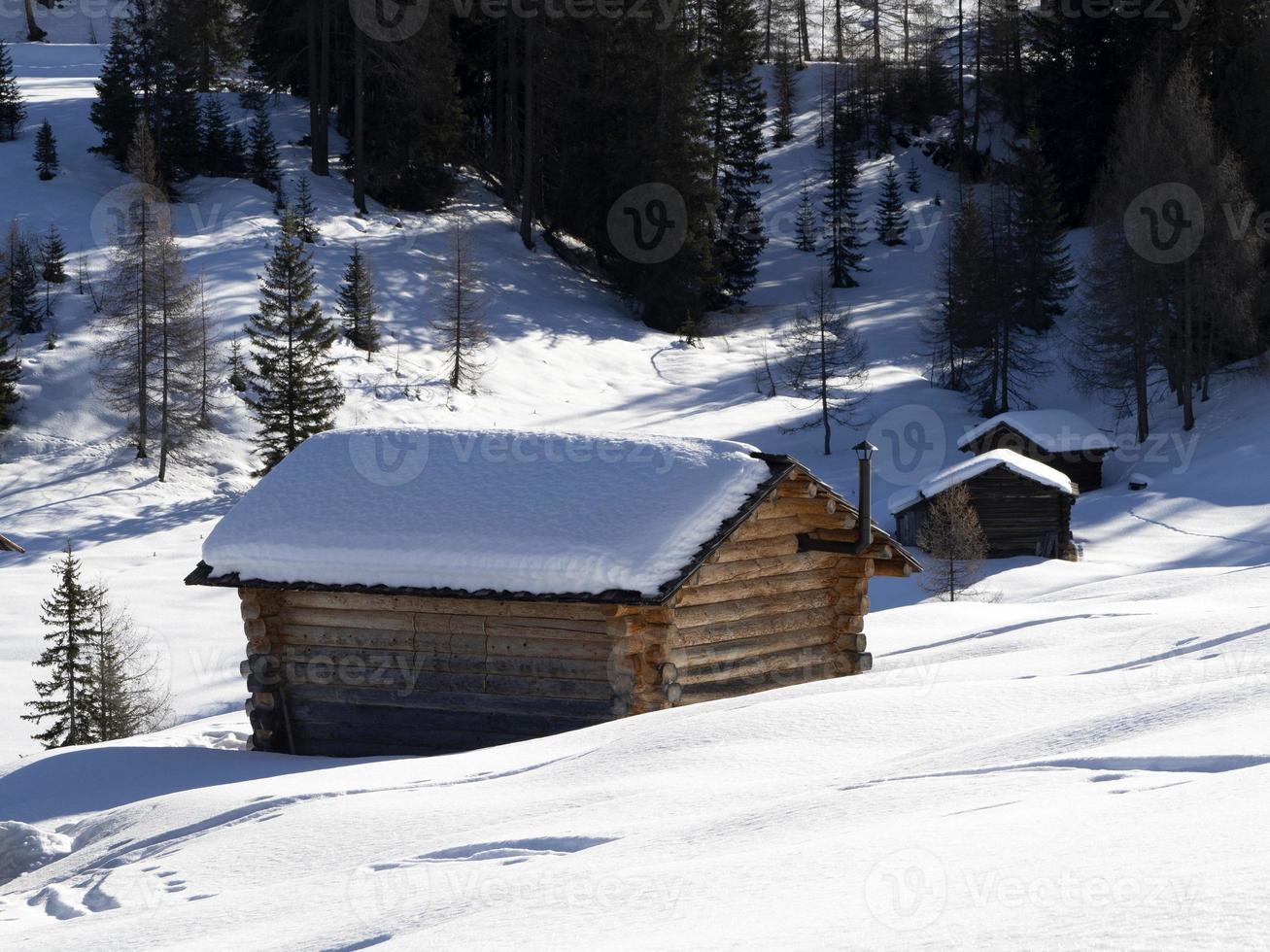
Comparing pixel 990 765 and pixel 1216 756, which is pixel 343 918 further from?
pixel 1216 756

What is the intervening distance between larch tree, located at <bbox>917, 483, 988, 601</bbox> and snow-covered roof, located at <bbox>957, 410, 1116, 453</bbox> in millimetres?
7188

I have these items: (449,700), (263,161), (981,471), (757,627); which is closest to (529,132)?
(263,161)

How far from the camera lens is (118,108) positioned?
4356 centimetres

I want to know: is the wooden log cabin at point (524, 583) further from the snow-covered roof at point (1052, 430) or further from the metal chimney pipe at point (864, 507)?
the snow-covered roof at point (1052, 430)

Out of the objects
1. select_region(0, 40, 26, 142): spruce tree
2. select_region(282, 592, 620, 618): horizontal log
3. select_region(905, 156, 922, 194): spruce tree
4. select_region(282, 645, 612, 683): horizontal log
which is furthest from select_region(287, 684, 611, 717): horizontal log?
select_region(905, 156, 922, 194): spruce tree

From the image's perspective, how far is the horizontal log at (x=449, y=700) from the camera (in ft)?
43.0

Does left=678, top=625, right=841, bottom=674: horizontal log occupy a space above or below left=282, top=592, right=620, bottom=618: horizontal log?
below

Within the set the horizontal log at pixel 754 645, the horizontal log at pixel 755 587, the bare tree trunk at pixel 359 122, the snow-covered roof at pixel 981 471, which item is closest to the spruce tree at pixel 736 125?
the bare tree trunk at pixel 359 122

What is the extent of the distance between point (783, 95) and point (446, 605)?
6308 centimetres

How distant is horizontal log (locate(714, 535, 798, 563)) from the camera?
13562 millimetres

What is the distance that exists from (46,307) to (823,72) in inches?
2070

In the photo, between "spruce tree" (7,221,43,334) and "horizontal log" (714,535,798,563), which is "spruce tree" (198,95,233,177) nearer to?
"spruce tree" (7,221,43,334)

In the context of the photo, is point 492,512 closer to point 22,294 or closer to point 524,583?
point 524,583

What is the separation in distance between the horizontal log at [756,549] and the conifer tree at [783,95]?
58.2 m
